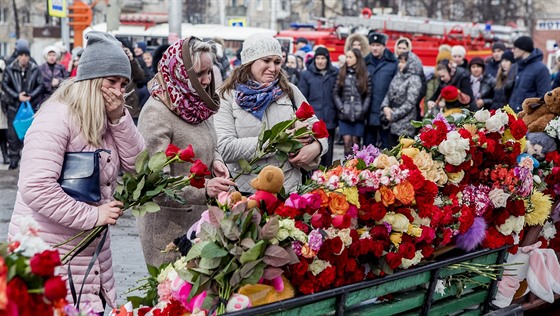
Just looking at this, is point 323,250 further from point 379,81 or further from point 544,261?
point 379,81

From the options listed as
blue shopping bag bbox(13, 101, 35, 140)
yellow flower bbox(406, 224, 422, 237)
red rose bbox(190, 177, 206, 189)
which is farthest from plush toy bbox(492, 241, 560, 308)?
blue shopping bag bbox(13, 101, 35, 140)

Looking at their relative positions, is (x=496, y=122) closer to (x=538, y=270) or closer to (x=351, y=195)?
(x=538, y=270)

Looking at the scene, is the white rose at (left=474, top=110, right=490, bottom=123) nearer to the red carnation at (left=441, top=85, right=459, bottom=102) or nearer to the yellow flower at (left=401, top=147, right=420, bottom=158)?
the yellow flower at (left=401, top=147, right=420, bottom=158)

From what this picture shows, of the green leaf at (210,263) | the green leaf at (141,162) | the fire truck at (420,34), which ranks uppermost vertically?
the green leaf at (141,162)

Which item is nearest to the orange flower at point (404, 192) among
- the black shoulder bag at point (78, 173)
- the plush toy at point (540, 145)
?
the black shoulder bag at point (78, 173)

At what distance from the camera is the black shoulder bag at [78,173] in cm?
364

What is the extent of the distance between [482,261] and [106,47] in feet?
6.81

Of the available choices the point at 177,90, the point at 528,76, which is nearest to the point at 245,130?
the point at 177,90

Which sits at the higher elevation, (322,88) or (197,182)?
(197,182)

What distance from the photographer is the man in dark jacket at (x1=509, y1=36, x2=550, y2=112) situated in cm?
1100

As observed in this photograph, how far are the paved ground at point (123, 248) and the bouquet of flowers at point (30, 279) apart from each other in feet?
11.9

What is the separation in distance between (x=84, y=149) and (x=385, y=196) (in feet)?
4.25

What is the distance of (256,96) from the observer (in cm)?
493

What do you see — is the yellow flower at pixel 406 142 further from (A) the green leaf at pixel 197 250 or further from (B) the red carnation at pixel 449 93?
(B) the red carnation at pixel 449 93
